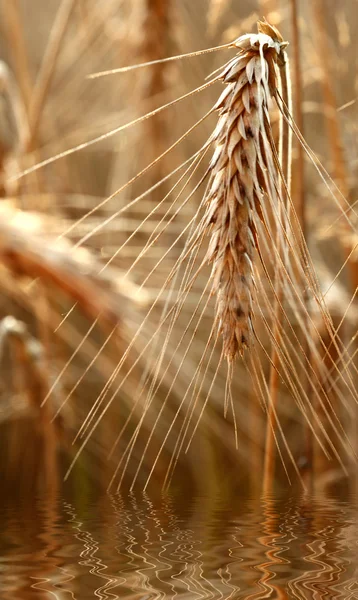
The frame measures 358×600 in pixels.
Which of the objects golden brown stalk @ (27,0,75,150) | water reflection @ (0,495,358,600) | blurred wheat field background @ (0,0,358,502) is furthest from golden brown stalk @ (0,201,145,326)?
golden brown stalk @ (27,0,75,150)

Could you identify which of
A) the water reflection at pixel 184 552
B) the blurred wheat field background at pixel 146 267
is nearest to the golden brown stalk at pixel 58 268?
the blurred wheat field background at pixel 146 267

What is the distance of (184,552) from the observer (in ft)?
1.96

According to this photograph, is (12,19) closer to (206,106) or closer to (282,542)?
(206,106)

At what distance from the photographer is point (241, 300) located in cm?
44

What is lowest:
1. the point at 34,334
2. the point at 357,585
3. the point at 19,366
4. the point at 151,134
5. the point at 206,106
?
the point at 357,585

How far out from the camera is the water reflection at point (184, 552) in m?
0.50

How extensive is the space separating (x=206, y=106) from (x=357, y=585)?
1089 mm

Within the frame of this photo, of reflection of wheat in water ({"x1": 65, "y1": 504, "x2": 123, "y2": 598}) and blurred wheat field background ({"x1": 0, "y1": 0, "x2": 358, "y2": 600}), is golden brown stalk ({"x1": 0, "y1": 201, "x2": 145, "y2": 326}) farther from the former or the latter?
reflection of wheat in water ({"x1": 65, "y1": 504, "x2": 123, "y2": 598})

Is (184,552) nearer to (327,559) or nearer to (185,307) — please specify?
(327,559)

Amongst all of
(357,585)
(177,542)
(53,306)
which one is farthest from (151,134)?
(357,585)

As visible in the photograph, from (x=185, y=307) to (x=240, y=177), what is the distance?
35.6 inches

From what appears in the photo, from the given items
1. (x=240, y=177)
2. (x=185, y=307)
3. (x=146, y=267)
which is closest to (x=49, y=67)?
(x=146, y=267)

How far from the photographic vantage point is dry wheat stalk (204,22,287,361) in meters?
0.44

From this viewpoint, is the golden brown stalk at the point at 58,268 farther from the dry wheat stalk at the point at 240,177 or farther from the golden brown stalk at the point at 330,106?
the dry wheat stalk at the point at 240,177
